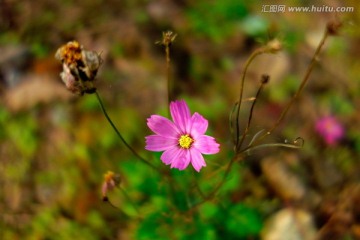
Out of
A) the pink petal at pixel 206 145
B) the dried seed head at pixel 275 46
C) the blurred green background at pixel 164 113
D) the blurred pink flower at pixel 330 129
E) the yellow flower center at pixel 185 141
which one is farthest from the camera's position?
the blurred pink flower at pixel 330 129

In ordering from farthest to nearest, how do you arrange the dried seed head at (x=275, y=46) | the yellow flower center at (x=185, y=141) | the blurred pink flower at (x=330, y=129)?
the blurred pink flower at (x=330, y=129) < the yellow flower center at (x=185, y=141) < the dried seed head at (x=275, y=46)

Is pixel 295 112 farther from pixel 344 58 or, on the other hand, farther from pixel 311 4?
pixel 311 4

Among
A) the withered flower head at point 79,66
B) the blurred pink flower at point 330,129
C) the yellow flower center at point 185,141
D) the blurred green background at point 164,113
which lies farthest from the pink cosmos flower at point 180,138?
the blurred pink flower at point 330,129

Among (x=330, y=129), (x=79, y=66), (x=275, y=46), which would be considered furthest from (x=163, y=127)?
(x=330, y=129)

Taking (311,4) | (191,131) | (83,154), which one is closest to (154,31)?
(83,154)

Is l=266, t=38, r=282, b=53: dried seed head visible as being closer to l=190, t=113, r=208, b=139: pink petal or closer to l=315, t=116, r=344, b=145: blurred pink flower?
l=190, t=113, r=208, b=139: pink petal

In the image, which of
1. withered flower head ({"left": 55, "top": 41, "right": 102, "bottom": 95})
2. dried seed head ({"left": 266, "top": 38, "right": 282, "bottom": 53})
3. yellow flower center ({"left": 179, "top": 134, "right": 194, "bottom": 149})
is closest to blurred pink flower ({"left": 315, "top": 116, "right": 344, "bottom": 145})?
yellow flower center ({"left": 179, "top": 134, "right": 194, "bottom": 149})

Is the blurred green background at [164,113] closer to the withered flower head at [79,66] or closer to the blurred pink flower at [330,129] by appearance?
the blurred pink flower at [330,129]

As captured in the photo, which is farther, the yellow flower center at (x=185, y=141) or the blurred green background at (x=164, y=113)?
the blurred green background at (x=164, y=113)
